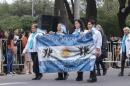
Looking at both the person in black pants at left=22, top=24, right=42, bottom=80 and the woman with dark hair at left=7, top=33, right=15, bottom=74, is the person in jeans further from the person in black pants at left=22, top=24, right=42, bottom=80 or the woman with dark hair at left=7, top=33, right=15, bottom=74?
the woman with dark hair at left=7, top=33, right=15, bottom=74

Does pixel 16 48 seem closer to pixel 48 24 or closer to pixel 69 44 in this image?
pixel 48 24

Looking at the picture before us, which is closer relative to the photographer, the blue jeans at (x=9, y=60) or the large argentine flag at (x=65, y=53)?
the large argentine flag at (x=65, y=53)

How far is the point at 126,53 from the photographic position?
695 inches

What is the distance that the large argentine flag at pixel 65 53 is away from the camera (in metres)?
15.3

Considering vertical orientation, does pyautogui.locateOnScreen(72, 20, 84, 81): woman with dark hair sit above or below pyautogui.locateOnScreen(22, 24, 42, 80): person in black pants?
above

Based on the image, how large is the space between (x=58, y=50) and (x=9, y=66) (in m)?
3.95

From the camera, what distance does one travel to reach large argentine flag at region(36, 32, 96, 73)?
50.2 ft

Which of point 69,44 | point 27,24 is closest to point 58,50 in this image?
point 69,44

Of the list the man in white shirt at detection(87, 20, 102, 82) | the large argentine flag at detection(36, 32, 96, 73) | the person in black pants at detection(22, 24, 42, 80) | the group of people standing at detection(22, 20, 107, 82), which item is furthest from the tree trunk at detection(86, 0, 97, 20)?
the man in white shirt at detection(87, 20, 102, 82)

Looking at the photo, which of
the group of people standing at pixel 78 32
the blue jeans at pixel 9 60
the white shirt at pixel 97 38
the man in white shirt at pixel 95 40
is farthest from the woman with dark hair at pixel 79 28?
the blue jeans at pixel 9 60

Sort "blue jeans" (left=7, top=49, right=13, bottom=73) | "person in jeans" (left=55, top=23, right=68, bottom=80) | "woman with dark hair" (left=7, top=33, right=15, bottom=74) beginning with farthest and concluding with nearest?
"blue jeans" (left=7, top=49, right=13, bottom=73) < "woman with dark hair" (left=7, top=33, right=15, bottom=74) < "person in jeans" (left=55, top=23, right=68, bottom=80)

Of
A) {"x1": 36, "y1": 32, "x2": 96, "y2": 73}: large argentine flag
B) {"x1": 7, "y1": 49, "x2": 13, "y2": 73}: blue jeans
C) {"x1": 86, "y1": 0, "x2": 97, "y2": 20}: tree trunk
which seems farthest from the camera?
{"x1": 86, "y1": 0, "x2": 97, "y2": 20}: tree trunk

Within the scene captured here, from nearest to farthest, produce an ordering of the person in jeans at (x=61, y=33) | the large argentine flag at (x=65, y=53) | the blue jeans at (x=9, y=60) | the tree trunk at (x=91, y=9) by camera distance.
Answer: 1. the large argentine flag at (x=65, y=53)
2. the person in jeans at (x=61, y=33)
3. the blue jeans at (x=9, y=60)
4. the tree trunk at (x=91, y=9)

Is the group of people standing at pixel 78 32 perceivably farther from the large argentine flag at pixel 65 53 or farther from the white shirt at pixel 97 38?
the large argentine flag at pixel 65 53
